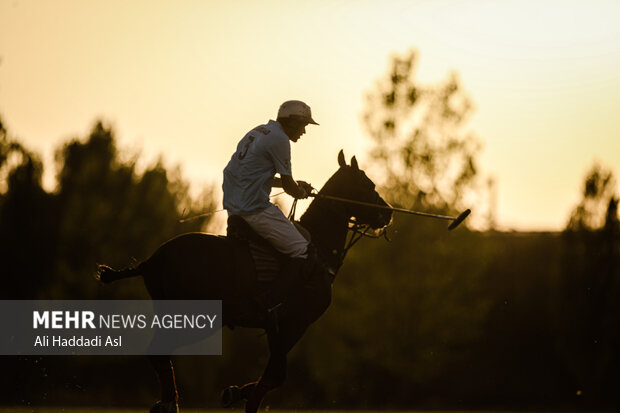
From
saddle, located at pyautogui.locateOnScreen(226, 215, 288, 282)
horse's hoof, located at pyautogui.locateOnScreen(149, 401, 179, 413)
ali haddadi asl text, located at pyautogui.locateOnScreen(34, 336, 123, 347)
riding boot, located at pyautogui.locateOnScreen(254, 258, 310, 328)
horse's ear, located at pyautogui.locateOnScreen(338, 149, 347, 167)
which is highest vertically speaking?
horse's ear, located at pyautogui.locateOnScreen(338, 149, 347, 167)

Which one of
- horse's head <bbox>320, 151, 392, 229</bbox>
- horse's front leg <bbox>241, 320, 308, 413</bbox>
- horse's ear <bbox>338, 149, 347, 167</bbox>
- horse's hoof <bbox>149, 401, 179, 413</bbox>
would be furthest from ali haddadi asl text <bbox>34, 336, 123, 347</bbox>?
horse's hoof <bbox>149, 401, 179, 413</bbox>

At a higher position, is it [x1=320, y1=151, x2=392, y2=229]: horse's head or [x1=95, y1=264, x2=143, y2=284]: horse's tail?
[x1=320, y1=151, x2=392, y2=229]: horse's head

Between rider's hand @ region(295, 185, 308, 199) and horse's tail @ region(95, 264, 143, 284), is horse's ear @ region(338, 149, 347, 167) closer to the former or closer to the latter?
rider's hand @ region(295, 185, 308, 199)

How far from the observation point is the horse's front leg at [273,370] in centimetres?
1247

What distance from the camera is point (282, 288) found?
12.5 metres

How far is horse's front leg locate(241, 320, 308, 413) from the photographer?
12469 millimetres

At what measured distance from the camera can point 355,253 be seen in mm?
49250

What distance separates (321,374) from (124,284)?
9867 mm

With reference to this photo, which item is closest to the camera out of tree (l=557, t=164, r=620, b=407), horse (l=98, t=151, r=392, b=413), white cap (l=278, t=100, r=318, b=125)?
horse (l=98, t=151, r=392, b=413)

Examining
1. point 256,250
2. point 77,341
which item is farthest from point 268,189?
point 77,341

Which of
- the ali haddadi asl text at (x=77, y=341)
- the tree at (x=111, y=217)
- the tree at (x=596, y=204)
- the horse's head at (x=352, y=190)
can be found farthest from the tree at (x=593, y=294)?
the horse's head at (x=352, y=190)

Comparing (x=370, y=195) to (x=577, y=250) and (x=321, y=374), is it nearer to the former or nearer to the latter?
(x=321, y=374)

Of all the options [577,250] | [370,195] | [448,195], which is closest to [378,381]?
[448,195]

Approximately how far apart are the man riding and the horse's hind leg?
126cm
